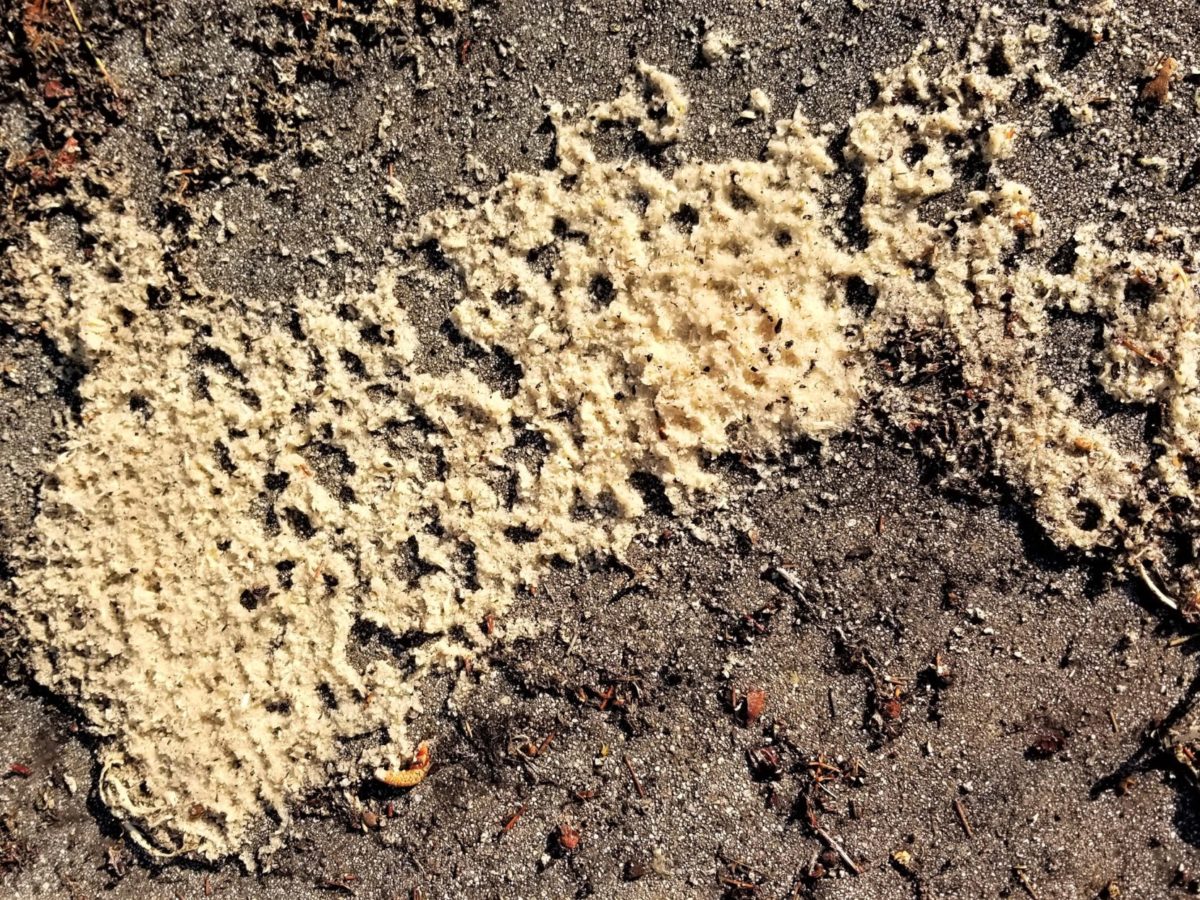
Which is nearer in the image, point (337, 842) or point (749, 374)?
point (749, 374)

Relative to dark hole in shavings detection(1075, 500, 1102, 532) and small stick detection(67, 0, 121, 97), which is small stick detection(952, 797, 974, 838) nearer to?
dark hole in shavings detection(1075, 500, 1102, 532)

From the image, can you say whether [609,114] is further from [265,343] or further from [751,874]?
[751,874]

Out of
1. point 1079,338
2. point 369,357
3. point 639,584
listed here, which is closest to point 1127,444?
point 1079,338

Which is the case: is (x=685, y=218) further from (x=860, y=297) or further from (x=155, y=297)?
(x=155, y=297)

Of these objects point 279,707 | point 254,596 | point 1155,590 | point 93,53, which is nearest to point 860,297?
point 1155,590

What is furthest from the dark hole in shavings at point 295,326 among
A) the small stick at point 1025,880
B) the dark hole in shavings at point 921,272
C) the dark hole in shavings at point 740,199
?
the small stick at point 1025,880

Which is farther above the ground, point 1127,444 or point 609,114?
point 609,114
